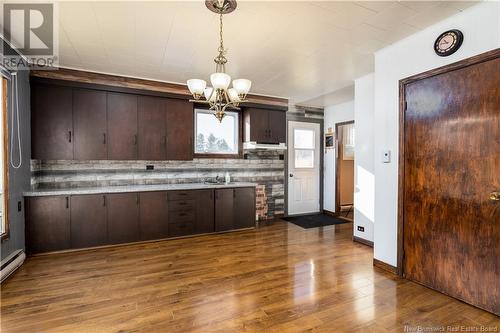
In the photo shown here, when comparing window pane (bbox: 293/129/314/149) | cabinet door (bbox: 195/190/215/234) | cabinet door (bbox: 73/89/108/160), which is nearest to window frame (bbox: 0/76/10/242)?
cabinet door (bbox: 73/89/108/160)

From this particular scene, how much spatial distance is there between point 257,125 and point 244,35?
8.16 ft

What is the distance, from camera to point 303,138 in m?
6.08

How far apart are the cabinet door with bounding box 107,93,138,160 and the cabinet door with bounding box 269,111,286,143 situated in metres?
2.55

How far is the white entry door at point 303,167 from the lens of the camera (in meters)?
5.93

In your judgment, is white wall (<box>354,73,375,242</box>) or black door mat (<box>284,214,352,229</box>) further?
black door mat (<box>284,214,352,229</box>)

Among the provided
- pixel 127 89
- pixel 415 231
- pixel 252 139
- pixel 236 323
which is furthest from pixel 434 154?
pixel 127 89

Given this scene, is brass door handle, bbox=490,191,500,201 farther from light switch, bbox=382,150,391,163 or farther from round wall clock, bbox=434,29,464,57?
round wall clock, bbox=434,29,464,57

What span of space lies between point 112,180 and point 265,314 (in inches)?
131

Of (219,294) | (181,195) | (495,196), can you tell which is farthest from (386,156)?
(181,195)

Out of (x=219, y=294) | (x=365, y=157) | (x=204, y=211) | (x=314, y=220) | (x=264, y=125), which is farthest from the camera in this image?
(x=314, y=220)

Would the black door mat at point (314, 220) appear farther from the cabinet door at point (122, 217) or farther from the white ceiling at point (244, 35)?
the cabinet door at point (122, 217)

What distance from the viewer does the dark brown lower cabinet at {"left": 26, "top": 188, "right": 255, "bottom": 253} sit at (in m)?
3.47

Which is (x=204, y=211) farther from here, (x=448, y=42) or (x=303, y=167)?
(x=448, y=42)

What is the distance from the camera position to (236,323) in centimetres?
204
